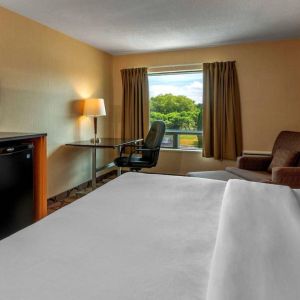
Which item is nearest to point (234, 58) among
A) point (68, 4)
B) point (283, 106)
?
point (283, 106)

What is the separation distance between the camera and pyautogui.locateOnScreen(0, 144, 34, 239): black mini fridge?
2.25 m

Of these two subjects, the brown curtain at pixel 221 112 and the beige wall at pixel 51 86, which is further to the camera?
the brown curtain at pixel 221 112

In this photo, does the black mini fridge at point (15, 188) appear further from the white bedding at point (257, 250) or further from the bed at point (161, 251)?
the white bedding at point (257, 250)

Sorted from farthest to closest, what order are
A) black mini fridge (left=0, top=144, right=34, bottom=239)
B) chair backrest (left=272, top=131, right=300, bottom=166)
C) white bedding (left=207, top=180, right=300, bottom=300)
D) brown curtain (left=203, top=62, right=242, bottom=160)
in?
1. brown curtain (left=203, top=62, right=242, bottom=160)
2. chair backrest (left=272, top=131, right=300, bottom=166)
3. black mini fridge (left=0, top=144, right=34, bottom=239)
4. white bedding (left=207, top=180, right=300, bottom=300)

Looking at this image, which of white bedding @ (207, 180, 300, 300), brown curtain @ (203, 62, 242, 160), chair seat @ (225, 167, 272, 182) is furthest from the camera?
brown curtain @ (203, 62, 242, 160)

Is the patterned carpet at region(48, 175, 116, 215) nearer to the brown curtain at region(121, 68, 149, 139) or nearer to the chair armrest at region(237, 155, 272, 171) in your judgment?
the brown curtain at region(121, 68, 149, 139)

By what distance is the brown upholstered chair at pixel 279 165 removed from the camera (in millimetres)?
2566

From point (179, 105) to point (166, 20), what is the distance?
1.81 meters

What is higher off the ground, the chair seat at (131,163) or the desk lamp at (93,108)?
the desk lamp at (93,108)

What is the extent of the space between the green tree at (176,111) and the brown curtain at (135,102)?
22 cm

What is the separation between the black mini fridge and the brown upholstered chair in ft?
7.66

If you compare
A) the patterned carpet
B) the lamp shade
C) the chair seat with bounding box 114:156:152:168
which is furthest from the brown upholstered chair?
the patterned carpet

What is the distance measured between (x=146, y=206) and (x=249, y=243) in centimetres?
66

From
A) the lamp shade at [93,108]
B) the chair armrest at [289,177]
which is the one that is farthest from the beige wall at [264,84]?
the chair armrest at [289,177]
